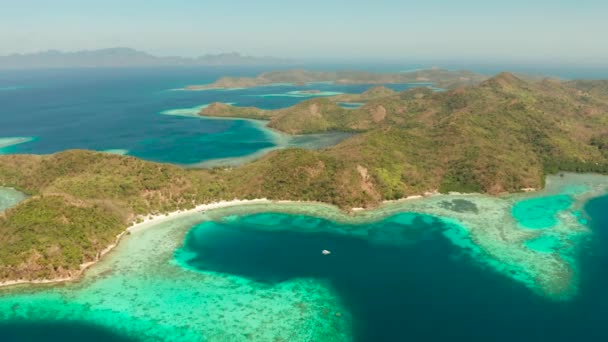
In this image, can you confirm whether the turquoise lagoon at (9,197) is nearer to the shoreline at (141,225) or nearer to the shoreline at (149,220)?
the shoreline at (149,220)

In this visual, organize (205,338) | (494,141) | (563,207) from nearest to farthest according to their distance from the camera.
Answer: (205,338) → (563,207) → (494,141)

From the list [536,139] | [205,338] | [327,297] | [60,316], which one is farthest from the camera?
[536,139]

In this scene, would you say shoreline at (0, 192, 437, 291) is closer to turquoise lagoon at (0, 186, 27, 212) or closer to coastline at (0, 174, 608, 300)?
coastline at (0, 174, 608, 300)

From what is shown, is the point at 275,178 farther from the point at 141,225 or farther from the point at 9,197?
the point at 9,197

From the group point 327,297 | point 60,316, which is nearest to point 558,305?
point 327,297

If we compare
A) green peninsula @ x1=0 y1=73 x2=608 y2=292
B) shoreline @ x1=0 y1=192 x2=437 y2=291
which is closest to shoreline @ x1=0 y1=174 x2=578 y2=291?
shoreline @ x1=0 y1=192 x2=437 y2=291

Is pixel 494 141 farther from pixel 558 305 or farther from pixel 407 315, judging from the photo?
pixel 407 315

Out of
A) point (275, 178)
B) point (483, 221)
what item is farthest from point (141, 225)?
point (483, 221)
